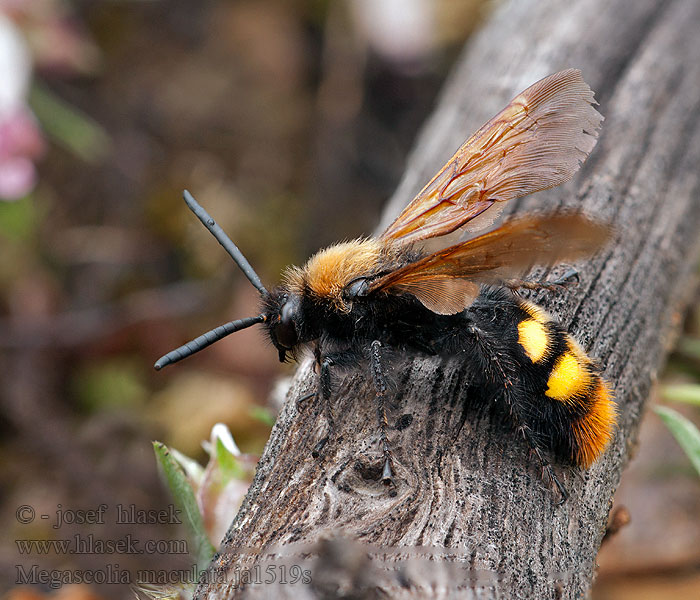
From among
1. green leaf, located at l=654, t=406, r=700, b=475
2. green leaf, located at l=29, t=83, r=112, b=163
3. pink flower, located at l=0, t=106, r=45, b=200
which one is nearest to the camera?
green leaf, located at l=654, t=406, r=700, b=475

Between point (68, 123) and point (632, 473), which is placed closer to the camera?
point (632, 473)

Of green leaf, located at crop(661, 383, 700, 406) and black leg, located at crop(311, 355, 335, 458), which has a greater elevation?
green leaf, located at crop(661, 383, 700, 406)

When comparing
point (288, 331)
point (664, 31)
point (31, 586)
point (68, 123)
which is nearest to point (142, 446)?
point (31, 586)

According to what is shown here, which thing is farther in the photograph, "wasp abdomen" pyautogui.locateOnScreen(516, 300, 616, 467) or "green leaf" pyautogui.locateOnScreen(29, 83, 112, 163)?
"green leaf" pyautogui.locateOnScreen(29, 83, 112, 163)

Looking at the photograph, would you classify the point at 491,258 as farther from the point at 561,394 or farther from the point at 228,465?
the point at 228,465

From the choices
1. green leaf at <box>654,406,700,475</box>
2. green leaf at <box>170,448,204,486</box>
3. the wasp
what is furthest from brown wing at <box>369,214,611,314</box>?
green leaf at <box>654,406,700,475</box>

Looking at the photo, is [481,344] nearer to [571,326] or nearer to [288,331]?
[571,326]

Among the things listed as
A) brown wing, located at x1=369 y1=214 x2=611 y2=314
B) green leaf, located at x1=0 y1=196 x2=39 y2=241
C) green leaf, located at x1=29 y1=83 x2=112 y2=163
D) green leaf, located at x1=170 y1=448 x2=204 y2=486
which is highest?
green leaf, located at x1=29 y1=83 x2=112 y2=163

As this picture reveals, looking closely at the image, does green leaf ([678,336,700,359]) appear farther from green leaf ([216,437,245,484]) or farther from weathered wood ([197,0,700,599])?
green leaf ([216,437,245,484])
